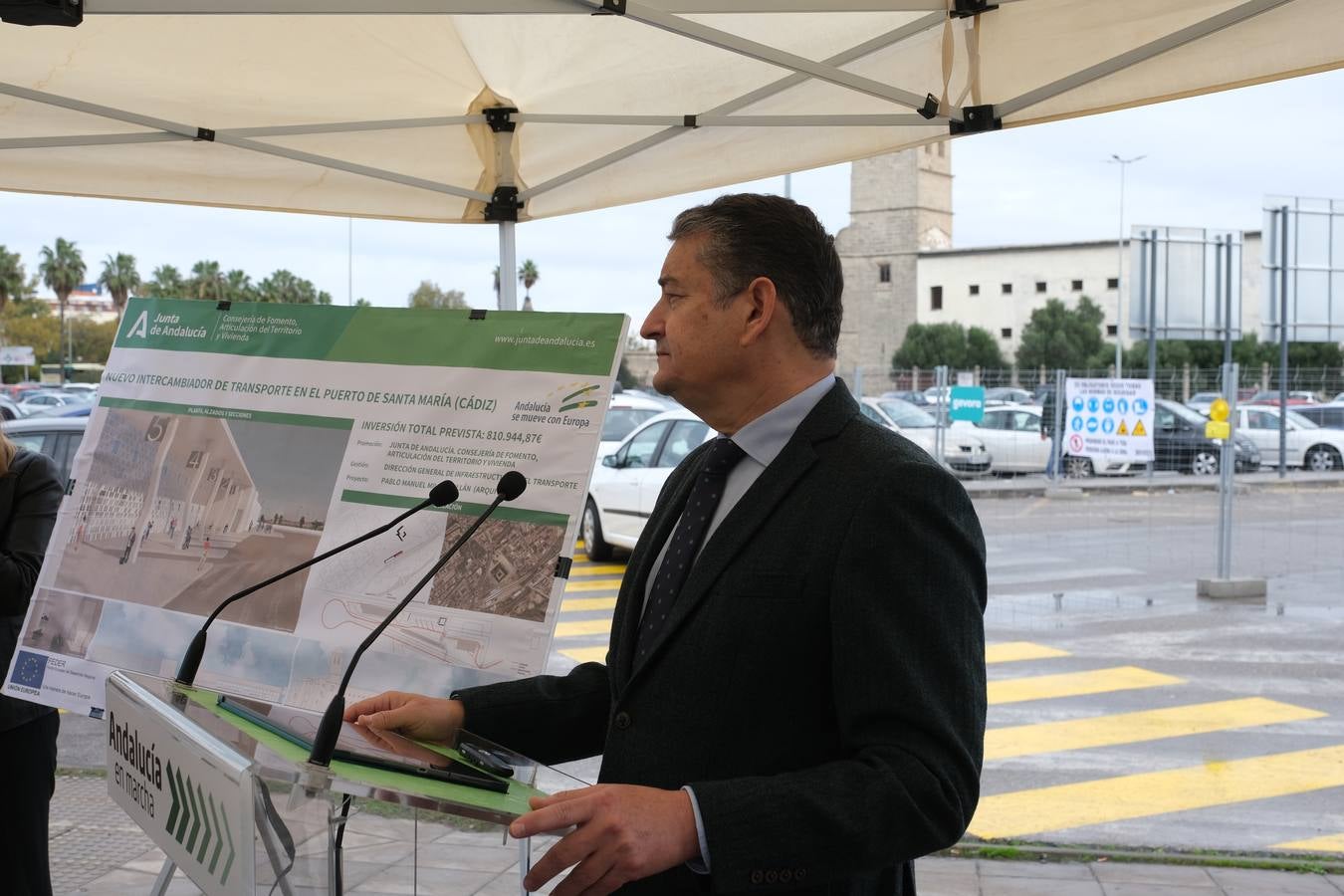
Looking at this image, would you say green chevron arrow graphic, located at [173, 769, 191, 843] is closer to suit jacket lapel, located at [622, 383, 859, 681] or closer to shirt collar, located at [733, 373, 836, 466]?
suit jacket lapel, located at [622, 383, 859, 681]

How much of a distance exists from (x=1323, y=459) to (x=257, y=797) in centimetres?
3031

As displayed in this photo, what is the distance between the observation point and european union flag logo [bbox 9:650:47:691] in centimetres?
369

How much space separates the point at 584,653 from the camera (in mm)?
9875

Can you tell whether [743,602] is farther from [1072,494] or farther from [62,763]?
[1072,494]

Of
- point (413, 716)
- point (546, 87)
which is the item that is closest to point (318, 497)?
point (413, 716)

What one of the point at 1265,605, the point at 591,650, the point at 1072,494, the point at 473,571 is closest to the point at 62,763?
the point at 591,650

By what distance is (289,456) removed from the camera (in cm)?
359

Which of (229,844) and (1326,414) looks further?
(1326,414)

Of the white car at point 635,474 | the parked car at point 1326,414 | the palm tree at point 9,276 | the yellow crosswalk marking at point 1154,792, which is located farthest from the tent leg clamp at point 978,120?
the palm tree at point 9,276

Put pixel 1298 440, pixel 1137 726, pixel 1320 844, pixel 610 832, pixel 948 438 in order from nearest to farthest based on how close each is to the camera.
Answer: pixel 610 832, pixel 1320 844, pixel 1137 726, pixel 948 438, pixel 1298 440

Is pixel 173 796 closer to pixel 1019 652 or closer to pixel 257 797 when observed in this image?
pixel 257 797

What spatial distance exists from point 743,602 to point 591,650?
8.24 metres

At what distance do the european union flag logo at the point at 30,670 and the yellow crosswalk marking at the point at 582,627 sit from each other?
270 inches

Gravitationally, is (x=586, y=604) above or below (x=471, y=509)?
below
